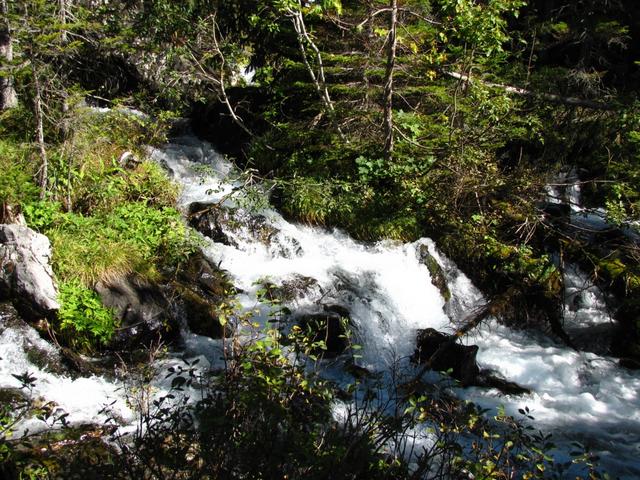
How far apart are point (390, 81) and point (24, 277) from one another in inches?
254

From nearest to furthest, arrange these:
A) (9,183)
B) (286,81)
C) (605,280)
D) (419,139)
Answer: (9,183) → (605,280) → (419,139) → (286,81)

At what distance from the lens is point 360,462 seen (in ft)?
8.26

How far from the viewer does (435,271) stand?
8977 millimetres

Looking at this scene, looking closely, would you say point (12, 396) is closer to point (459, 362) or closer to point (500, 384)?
point (459, 362)

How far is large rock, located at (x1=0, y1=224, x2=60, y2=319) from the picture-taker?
5.90 metres

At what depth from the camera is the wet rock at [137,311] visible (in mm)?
6203

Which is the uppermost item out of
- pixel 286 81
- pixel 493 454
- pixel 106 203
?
pixel 286 81

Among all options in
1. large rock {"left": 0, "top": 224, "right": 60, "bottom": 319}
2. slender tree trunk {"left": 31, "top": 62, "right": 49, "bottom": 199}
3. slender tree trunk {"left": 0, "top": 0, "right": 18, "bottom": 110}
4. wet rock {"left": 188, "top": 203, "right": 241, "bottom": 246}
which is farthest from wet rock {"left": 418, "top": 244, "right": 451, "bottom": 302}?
slender tree trunk {"left": 0, "top": 0, "right": 18, "bottom": 110}

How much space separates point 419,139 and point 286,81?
10.5 feet

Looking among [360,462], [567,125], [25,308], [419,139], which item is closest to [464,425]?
[360,462]

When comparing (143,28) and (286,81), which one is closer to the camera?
(143,28)

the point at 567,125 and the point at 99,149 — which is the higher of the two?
the point at 567,125

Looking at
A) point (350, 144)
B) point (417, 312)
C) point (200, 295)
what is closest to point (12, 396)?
point (200, 295)

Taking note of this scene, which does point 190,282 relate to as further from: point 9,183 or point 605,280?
point 605,280
